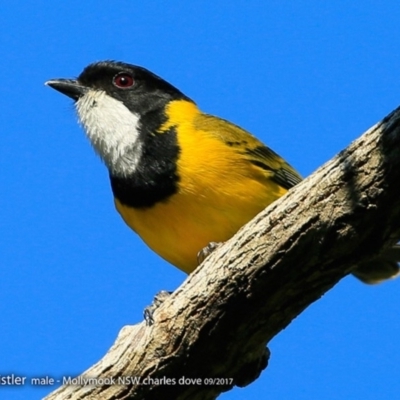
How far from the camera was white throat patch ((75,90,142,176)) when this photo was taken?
7539mm

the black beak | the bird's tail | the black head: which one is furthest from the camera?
the black beak

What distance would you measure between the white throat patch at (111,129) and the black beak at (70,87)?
0.23ft

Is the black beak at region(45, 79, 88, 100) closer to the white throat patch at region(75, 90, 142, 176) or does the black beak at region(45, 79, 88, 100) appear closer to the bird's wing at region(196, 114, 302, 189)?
the white throat patch at region(75, 90, 142, 176)

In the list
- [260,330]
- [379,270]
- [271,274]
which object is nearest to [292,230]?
[271,274]

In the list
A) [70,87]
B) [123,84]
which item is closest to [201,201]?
[123,84]

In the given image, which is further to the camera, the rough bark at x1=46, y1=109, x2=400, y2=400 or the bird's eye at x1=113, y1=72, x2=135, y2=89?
the bird's eye at x1=113, y1=72, x2=135, y2=89

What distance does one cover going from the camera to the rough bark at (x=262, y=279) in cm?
539

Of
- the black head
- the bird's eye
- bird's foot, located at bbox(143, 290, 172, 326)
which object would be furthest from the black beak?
bird's foot, located at bbox(143, 290, 172, 326)

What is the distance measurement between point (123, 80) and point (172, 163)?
1.50 m

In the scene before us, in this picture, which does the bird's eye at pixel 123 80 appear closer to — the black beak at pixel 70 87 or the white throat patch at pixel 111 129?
the white throat patch at pixel 111 129

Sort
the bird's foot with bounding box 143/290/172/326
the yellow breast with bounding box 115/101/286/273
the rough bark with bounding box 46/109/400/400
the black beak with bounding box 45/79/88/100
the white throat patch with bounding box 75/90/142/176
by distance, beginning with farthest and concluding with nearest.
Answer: the black beak with bounding box 45/79/88/100 → the white throat patch with bounding box 75/90/142/176 → the yellow breast with bounding box 115/101/286/273 → the bird's foot with bounding box 143/290/172/326 → the rough bark with bounding box 46/109/400/400

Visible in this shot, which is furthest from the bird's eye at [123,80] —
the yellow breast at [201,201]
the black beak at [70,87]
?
the yellow breast at [201,201]

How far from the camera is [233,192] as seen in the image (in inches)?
279

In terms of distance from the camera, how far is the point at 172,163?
722 centimetres
